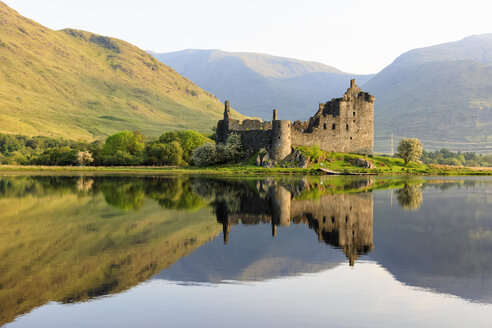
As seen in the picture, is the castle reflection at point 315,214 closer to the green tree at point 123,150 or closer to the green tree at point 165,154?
the green tree at point 165,154

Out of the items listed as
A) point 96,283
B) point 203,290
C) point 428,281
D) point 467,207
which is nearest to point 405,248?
point 428,281

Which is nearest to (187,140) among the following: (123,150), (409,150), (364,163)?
(123,150)

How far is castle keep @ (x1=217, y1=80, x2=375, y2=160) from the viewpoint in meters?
79.1

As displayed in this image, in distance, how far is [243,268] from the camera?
44.3 ft

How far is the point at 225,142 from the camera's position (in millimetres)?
88562

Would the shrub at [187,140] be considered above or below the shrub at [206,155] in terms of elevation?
above

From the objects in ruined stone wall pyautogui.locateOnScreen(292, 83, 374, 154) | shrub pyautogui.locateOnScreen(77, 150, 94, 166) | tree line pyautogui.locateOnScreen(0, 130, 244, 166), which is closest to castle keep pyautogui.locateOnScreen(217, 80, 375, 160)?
ruined stone wall pyautogui.locateOnScreen(292, 83, 374, 154)

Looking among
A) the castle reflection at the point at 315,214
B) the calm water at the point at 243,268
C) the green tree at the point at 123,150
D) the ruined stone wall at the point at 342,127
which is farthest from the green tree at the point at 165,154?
the calm water at the point at 243,268

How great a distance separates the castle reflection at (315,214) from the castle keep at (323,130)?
4421cm

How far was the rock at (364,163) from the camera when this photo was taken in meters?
78.7

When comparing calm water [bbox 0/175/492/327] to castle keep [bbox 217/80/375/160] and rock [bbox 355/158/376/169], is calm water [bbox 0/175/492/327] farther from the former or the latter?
castle keep [bbox 217/80/375/160]

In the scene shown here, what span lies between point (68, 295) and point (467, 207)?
24.6 m

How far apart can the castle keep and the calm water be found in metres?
54.3

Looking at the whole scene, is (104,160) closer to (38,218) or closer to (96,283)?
(38,218)
